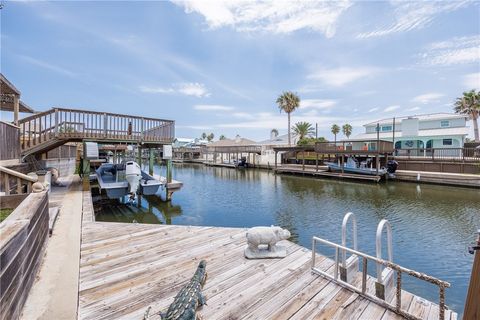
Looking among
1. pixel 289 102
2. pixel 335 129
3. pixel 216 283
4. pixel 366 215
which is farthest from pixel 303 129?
pixel 216 283

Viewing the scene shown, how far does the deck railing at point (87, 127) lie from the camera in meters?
9.56

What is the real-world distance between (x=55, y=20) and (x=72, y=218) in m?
7.36

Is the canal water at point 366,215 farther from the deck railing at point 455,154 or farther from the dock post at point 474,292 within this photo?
the deck railing at point 455,154

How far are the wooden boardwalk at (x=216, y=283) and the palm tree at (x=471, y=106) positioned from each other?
121 feet

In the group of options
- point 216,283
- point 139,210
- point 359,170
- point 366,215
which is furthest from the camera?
point 359,170

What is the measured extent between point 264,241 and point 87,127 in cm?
1017

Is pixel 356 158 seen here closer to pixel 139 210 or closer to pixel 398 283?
pixel 139 210

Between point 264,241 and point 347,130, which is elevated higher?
point 347,130

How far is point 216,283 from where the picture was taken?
3158mm

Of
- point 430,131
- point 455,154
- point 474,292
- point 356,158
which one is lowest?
point 474,292

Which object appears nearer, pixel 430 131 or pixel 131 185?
pixel 131 185

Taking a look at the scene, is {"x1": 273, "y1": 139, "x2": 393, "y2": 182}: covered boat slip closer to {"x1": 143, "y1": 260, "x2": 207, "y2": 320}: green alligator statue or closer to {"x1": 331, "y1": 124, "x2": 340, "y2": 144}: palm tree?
{"x1": 143, "y1": 260, "x2": 207, "y2": 320}: green alligator statue

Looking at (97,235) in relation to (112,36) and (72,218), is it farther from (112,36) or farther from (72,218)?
(112,36)

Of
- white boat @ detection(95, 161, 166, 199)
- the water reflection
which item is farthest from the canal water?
white boat @ detection(95, 161, 166, 199)
